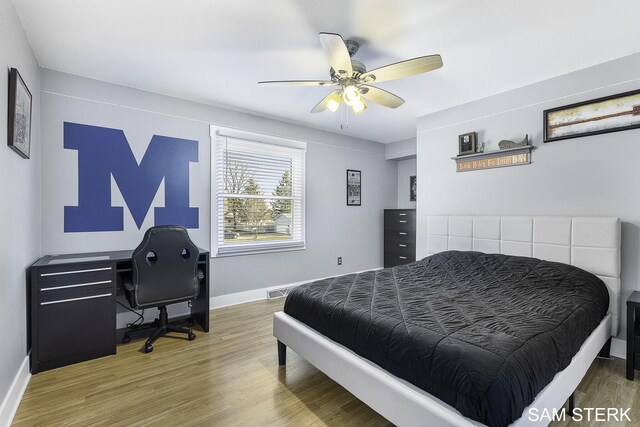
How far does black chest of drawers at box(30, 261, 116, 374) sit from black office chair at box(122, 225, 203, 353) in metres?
0.21

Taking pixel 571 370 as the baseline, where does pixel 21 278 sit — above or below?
above

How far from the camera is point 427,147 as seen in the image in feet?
13.5

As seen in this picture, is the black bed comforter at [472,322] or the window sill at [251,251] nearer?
the black bed comforter at [472,322]

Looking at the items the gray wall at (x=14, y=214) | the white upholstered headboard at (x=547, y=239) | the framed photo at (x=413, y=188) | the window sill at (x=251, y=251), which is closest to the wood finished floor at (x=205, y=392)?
the gray wall at (x=14, y=214)

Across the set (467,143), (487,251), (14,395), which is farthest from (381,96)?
(14,395)

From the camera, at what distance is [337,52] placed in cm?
196

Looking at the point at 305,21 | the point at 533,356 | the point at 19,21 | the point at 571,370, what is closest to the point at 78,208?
the point at 19,21

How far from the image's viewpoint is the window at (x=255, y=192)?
3.80 meters

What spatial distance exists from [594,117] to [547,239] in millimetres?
1170

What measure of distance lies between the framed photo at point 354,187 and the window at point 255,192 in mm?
989

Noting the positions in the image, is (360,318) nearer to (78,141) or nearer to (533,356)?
(533,356)

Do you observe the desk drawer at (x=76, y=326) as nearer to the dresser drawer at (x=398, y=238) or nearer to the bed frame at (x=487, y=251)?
the bed frame at (x=487, y=251)

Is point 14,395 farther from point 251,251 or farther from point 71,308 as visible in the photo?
point 251,251

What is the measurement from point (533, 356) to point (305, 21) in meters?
2.37
